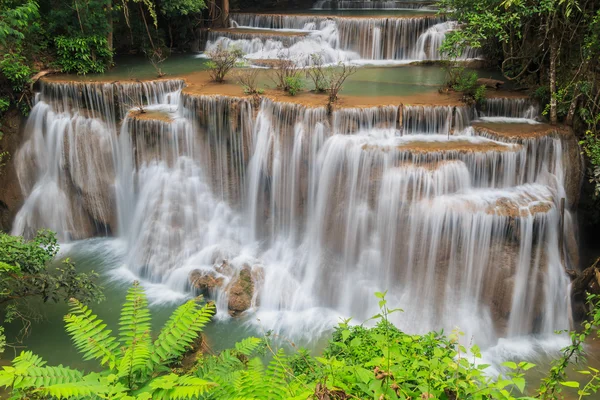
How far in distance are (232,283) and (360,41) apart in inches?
374

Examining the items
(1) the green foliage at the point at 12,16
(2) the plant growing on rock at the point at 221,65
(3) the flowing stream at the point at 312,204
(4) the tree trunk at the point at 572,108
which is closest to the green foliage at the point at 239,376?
(3) the flowing stream at the point at 312,204

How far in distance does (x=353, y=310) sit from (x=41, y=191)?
8487 mm

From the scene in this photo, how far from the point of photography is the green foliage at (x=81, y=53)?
12.9 meters

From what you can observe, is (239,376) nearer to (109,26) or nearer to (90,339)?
(90,339)

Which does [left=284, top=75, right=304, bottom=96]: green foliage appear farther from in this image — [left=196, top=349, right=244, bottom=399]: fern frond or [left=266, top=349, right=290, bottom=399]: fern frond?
[left=266, top=349, right=290, bottom=399]: fern frond

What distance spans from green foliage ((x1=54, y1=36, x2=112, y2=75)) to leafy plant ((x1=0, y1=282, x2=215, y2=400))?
1106cm

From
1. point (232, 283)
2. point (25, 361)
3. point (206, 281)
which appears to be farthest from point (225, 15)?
point (25, 361)

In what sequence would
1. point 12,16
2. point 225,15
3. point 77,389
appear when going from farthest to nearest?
point 225,15
point 12,16
point 77,389

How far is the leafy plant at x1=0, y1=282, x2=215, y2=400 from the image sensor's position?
10.2 ft

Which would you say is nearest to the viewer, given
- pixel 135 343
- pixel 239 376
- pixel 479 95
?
pixel 239 376

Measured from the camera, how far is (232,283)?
9516 mm

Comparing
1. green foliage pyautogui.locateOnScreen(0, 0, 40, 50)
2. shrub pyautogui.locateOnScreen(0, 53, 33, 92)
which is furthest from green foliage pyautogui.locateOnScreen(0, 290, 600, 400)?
shrub pyautogui.locateOnScreen(0, 53, 33, 92)

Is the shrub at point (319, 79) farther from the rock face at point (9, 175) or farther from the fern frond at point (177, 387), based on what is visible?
the fern frond at point (177, 387)

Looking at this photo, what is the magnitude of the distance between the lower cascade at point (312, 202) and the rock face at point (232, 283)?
0.09 ft
